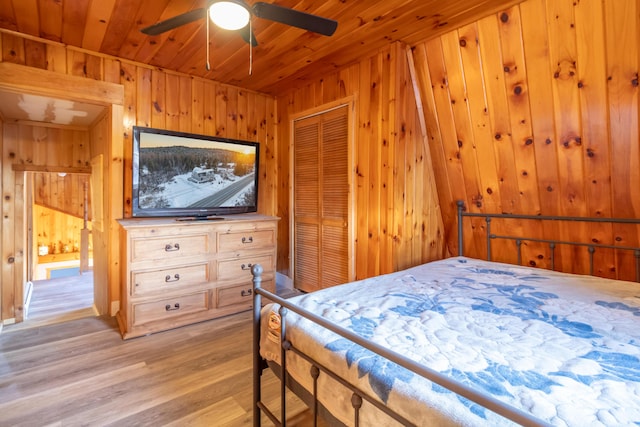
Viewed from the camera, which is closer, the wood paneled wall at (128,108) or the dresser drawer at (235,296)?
the wood paneled wall at (128,108)

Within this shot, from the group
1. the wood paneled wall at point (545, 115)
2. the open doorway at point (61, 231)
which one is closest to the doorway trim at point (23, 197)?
the open doorway at point (61, 231)

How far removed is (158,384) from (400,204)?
7.10 ft

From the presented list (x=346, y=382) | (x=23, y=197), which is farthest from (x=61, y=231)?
(x=346, y=382)

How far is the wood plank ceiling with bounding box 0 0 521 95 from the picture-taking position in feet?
6.96

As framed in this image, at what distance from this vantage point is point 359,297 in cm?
156

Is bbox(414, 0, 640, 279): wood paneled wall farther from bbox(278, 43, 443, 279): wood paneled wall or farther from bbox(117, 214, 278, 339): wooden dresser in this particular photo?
bbox(117, 214, 278, 339): wooden dresser

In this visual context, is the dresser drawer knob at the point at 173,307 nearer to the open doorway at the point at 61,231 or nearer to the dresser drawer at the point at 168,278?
the dresser drawer at the point at 168,278

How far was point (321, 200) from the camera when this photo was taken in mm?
3383

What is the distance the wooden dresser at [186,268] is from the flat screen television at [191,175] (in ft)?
0.78

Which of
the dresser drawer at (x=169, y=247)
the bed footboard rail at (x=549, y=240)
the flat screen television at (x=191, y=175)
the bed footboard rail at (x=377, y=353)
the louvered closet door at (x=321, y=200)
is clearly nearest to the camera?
the bed footboard rail at (x=377, y=353)

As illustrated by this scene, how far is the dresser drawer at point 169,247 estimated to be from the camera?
2584 mm

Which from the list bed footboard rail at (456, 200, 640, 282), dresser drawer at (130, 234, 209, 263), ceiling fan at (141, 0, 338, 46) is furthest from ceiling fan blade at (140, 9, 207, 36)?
bed footboard rail at (456, 200, 640, 282)

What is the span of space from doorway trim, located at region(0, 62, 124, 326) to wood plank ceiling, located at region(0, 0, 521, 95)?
1.06ft

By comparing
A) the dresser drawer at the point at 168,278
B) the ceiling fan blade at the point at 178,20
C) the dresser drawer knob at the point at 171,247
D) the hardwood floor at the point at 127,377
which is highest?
the ceiling fan blade at the point at 178,20
